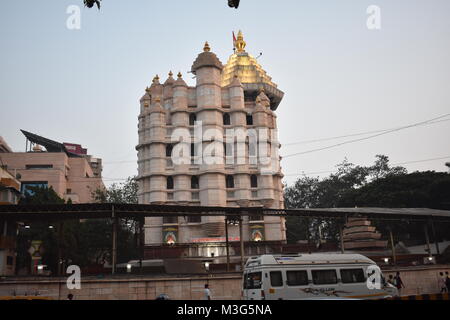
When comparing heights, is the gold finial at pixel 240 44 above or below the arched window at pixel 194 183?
above

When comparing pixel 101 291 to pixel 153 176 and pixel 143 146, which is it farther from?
pixel 143 146

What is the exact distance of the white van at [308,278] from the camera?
65.0ft

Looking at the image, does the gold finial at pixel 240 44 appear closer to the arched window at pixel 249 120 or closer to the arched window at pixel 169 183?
the arched window at pixel 249 120

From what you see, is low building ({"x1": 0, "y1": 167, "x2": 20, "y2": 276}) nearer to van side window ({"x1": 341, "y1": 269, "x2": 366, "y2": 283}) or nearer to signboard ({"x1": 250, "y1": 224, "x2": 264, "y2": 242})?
signboard ({"x1": 250, "y1": 224, "x2": 264, "y2": 242})

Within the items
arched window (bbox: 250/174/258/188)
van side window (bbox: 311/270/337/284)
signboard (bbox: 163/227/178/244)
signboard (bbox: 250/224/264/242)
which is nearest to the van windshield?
van side window (bbox: 311/270/337/284)

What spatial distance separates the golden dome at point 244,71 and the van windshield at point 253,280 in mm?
47847

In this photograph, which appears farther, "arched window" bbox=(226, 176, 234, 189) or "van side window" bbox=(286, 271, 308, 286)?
"arched window" bbox=(226, 176, 234, 189)

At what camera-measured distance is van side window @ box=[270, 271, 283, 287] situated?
1978cm

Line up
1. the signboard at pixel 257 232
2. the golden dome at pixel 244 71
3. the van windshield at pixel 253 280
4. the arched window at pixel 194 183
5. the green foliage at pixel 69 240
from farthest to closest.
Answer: the golden dome at pixel 244 71, the arched window at pixel 194 183, the signboard at pixel 257 232, the green foliage at pixel 69 240, the van windshield at pixel 253 280

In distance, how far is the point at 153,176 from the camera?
5678 centimetres

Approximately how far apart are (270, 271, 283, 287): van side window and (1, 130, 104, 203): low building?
60.8m

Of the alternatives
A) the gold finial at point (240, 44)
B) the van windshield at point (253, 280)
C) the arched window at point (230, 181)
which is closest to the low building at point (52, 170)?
the arched window at point (230, 181)

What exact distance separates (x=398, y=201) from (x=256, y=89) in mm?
26435
